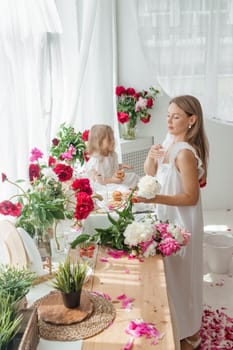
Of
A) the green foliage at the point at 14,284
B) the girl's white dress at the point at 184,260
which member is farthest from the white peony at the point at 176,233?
the green foliage at the point at 14,284

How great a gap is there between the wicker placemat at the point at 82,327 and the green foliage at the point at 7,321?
15 cm

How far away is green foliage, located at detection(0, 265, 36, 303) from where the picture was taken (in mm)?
1214

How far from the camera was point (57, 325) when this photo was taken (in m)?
1.31

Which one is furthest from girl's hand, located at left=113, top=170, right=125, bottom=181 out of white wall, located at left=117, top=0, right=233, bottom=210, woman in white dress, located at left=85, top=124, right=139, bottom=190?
white wall, located at left=117, top=0, right=233, bottom=210

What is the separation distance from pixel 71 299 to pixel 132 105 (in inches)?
117

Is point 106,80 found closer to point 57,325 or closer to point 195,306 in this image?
point 195,306

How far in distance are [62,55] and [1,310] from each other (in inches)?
80.4

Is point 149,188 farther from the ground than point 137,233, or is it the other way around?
point 149,188

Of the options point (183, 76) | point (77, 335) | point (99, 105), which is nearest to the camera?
point (77, 335)

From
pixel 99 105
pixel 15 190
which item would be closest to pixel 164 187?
pixel 15 190

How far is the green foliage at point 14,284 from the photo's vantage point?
1214 millimetres

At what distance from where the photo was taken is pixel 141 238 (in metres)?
1.75

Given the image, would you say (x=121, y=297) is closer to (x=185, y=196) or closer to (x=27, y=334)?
(x=27, y=334)

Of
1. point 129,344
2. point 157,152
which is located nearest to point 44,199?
point 129,344
